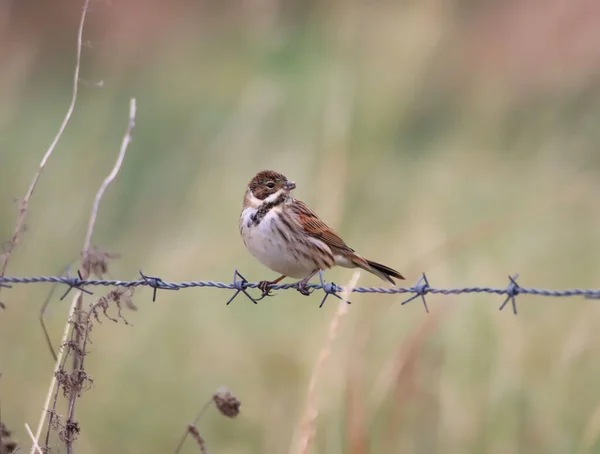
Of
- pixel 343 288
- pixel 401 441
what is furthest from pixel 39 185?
pixel 343 288

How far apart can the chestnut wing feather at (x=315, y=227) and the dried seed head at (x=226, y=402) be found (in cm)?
130

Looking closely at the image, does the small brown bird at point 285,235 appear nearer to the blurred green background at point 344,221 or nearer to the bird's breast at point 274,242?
the bird's breast at point 274,242

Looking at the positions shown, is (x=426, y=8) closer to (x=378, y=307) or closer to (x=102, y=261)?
(x=378, y=307)

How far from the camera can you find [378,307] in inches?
229

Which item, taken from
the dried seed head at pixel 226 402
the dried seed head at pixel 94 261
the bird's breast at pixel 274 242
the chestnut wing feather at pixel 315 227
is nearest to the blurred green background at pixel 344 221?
the chestnut wing feather at pixel 315 227

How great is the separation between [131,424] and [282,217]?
5.67 ft

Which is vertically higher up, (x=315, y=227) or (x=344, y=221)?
(x=344, y=221)

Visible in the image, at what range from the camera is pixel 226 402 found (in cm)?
413

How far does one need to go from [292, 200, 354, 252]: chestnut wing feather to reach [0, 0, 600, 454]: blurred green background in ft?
0.20

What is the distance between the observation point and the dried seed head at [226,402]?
412 cm

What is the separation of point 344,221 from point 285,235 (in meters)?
3.06

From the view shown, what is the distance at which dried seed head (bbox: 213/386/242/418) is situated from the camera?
412cm

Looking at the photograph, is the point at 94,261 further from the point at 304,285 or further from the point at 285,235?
the point at 285,235

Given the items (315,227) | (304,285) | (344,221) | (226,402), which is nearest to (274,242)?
(315,227)
